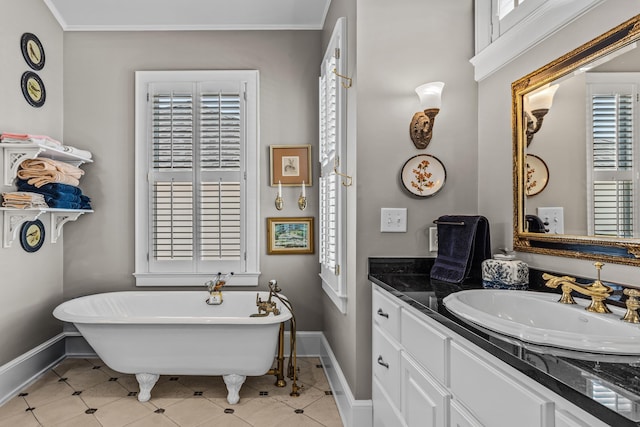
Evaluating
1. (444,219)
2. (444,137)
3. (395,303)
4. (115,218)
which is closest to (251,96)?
(115,218)

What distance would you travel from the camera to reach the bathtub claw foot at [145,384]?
2654 millimetres

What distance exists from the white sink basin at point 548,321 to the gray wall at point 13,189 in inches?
116

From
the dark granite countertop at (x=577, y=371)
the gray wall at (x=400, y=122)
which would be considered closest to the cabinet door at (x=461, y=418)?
the dark granite countertop at (x=577, y=371)

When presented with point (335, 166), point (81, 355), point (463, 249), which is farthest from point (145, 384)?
point (463, 249)

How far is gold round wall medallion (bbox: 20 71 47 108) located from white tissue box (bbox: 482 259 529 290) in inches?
130

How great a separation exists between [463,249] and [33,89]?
3.23m

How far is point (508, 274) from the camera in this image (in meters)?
1.70

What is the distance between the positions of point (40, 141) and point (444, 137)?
103 inches

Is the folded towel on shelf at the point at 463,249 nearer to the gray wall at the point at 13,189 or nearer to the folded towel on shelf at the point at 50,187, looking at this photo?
the folded towel on shelf at the point at 50,187

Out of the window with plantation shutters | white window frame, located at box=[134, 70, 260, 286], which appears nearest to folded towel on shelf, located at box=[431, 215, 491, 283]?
the window with plantation shutters

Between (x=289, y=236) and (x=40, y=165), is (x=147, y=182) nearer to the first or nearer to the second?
(x=40, y=165)

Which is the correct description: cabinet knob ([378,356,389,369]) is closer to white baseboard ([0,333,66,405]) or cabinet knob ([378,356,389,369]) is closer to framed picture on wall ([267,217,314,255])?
framed picture on wall ([267,217,314,255])

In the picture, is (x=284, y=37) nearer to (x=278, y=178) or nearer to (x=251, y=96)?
(x=251, y=96)

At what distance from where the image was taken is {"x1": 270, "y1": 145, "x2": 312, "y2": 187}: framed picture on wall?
3.43m
